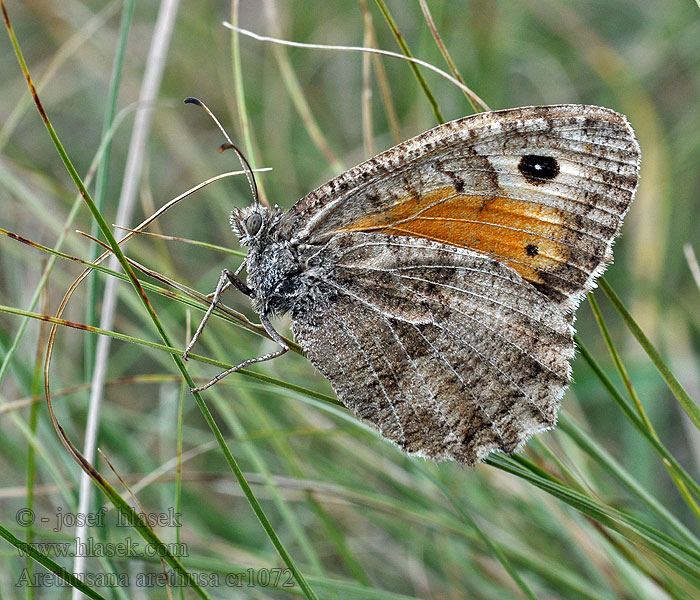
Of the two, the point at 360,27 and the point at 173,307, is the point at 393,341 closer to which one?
the point at 173,307

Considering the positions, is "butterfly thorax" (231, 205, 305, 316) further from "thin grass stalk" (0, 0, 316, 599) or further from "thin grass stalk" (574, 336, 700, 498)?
"thin grass stalk" (574, 336, 700, 498)

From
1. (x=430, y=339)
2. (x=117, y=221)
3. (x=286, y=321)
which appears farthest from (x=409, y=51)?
(x=286, y=321)

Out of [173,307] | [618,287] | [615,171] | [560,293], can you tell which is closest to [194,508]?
[173,307]

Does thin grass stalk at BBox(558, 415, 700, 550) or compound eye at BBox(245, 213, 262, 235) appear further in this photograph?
compound eye at BBox(245, 213, 262, 235)

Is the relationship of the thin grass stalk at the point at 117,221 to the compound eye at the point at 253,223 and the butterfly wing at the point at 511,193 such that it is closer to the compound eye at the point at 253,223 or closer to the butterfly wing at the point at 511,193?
the compound eye at the point at 253,223

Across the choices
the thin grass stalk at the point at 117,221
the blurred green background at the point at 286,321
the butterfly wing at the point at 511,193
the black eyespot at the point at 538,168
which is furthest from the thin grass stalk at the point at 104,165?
the black eyespot at the point at 538,168

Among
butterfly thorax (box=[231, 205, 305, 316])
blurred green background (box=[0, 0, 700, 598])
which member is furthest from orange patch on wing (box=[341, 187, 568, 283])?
blurred green background (box=[0, 0, 700, 598])
